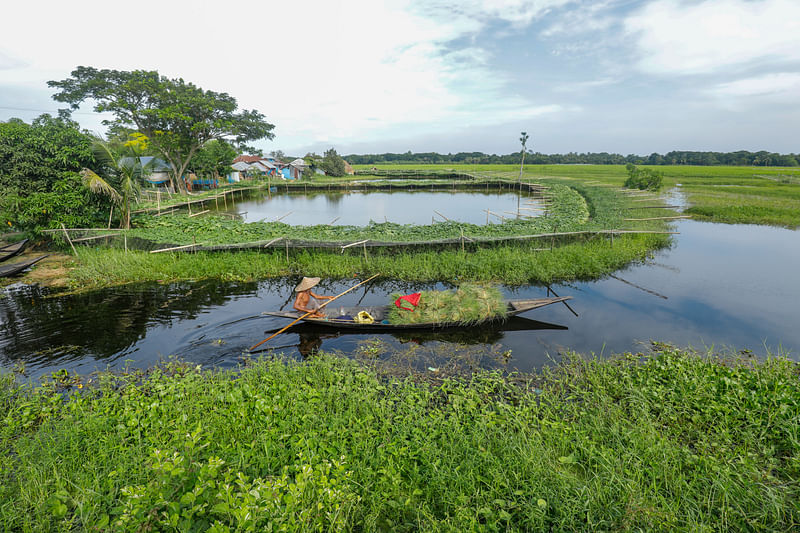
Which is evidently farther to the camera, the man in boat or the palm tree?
the palm tree

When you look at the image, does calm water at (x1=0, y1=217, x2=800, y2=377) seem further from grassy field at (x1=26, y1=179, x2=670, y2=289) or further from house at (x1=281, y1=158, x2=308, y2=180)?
house at (x1=281, y1=158, x2=308, y2=180)

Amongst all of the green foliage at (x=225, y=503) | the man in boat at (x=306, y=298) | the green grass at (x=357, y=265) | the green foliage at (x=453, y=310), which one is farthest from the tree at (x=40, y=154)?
the green foliage at (x=225, y=503)

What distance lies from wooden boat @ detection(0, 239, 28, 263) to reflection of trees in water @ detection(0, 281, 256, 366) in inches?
118

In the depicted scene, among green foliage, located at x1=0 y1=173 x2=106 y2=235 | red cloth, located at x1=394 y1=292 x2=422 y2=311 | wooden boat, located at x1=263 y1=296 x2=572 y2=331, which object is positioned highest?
green foliage, located at x1=0 y1=173 x2=106 y2=235

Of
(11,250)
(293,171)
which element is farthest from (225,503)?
(293,171)

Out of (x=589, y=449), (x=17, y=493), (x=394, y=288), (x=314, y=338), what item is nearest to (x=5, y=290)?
(x=314, y=338)

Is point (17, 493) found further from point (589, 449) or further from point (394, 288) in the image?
point (394, 288)

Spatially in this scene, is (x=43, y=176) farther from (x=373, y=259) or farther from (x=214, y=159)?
(x=214, y=159)

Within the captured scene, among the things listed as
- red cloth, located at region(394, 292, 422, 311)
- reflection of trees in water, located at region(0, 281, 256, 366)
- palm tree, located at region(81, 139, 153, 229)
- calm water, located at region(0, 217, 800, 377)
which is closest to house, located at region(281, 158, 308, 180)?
palm tree, located at region(81, 139, 153, 229)

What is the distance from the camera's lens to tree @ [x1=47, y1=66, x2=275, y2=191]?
25.1 metres

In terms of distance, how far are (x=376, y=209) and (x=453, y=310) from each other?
807 inches

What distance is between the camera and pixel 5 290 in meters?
9.62

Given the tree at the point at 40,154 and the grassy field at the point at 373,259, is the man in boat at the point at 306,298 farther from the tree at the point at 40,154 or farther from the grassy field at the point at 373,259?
the tree at the point at 40,154

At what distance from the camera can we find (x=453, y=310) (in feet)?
24.6
